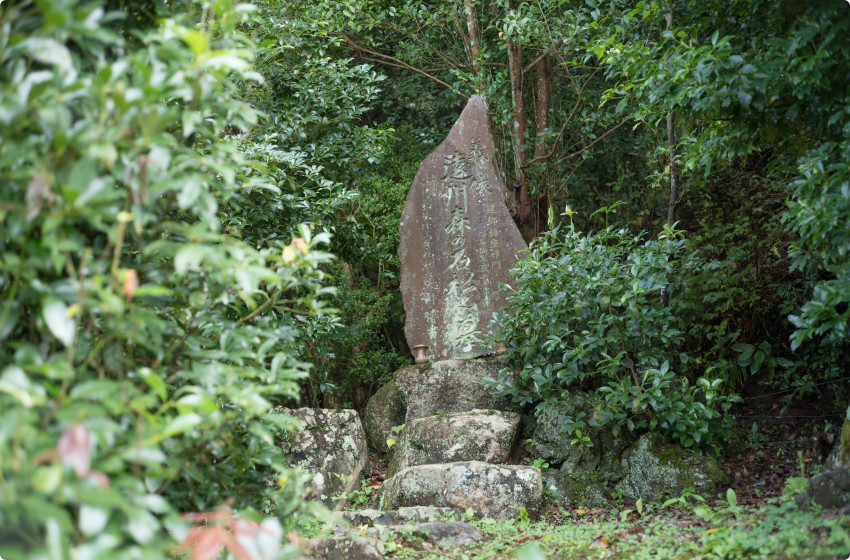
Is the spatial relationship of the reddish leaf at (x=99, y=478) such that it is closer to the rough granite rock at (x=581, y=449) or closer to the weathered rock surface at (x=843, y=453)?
the weathered rock surface at (x=843, y=453)

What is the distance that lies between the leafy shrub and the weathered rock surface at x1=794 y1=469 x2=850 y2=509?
1157 millimetres

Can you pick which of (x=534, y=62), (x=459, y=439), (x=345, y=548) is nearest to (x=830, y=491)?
(x=345, y=548)

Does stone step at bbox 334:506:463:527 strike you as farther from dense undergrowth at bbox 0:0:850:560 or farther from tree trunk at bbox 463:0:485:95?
tree trunk at bbox 463:0:485:95

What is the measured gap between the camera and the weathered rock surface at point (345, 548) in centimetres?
312

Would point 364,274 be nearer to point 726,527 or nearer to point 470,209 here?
point 470,209

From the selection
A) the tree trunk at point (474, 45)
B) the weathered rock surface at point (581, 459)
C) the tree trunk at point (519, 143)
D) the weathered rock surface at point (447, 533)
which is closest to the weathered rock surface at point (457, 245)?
the tree trunk at point (474, 45)

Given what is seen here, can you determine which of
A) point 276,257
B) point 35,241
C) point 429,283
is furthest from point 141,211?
point 429,283

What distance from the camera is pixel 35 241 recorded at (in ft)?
Result: 4.99

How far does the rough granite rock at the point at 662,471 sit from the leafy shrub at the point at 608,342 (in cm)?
10

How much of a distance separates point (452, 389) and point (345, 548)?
2.42 meters

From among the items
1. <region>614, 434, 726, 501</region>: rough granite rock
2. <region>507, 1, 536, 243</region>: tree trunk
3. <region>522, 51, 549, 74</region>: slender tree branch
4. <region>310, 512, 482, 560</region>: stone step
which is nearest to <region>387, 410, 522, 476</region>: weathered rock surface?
<region>614, 434, 726, 501</region>: rough granite rock

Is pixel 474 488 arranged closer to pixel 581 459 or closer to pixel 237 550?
pixel 581 459

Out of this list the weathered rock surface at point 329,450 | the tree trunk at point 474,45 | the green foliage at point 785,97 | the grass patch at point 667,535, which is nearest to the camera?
the grass patch at point 667,535

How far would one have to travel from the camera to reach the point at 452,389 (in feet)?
17.9
